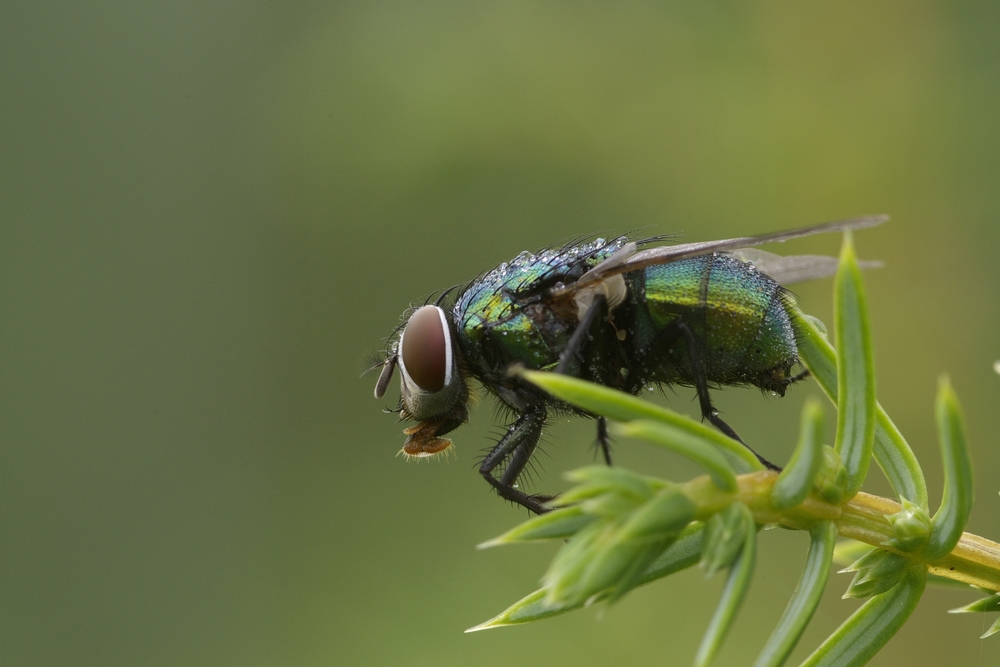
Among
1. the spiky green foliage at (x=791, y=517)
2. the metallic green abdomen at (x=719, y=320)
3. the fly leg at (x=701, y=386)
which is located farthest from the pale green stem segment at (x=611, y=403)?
the metallic green abdomen at (x=719, y=320)

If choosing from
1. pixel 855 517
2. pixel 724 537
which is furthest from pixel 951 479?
pixel 724 537

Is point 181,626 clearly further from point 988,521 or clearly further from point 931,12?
point 931,12

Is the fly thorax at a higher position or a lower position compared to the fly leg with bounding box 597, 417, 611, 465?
higher

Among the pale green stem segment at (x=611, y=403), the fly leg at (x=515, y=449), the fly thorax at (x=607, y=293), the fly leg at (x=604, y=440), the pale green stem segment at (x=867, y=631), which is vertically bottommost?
the fly leg at (x=515, y=449)

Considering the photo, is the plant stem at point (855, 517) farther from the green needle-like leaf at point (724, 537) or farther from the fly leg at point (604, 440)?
the fly leg at point (604, 440)

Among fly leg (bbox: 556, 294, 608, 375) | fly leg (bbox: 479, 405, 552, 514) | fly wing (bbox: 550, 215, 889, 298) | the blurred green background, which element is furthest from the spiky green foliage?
the blurred green background

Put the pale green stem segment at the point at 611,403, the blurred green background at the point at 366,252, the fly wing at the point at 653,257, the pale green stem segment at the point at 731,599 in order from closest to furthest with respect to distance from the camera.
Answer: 1. the pale green stem segment at the point at 731,599
2. the pale green stem segment at the point at 611,403
3. the fly wing at the point at 653,257
4. the blurred green background at the point at 366,252

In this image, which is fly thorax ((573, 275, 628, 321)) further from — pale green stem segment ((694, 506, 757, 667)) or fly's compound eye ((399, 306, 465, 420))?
pale green stem segment ((694, 506, 757, 667))
